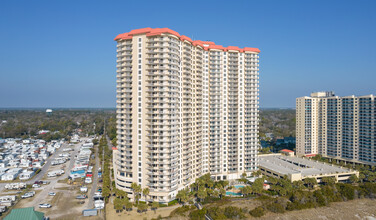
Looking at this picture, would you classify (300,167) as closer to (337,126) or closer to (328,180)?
(328,180)

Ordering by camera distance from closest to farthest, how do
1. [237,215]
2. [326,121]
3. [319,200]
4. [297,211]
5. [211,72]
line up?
[237,215]
[297,211]
[319,200]
[211,72]
[326,121]

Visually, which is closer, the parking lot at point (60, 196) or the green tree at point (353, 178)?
the parking lot at point (60, 196)

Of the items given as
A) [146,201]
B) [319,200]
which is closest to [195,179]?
[146,201]

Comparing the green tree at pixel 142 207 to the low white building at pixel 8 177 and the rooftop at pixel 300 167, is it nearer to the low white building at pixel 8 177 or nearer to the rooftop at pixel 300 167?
the rooftop at pixel 300 167

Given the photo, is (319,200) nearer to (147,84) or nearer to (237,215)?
(237,215)

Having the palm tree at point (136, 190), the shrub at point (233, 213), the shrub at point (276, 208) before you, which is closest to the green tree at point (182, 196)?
the palm tree at point (136, 190)
